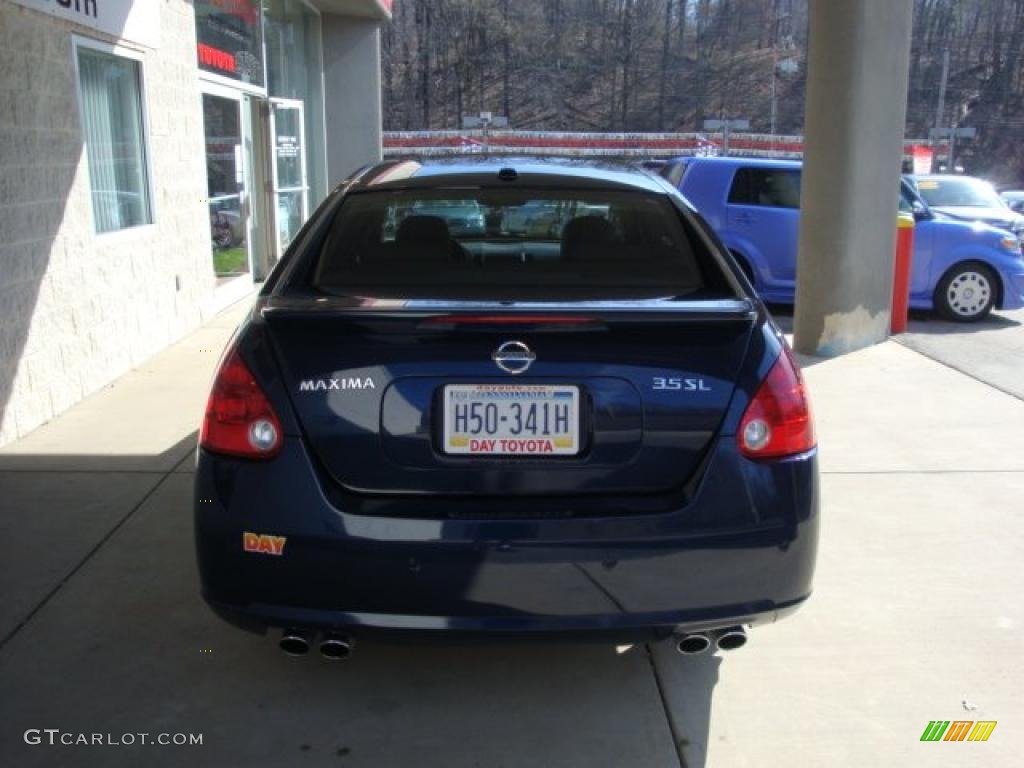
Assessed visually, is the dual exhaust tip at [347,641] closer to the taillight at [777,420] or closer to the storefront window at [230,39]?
the taillight at [777,420]

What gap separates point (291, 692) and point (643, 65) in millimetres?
85968

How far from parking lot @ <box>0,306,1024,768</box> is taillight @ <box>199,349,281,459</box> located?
0.74 m

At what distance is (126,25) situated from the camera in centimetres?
749

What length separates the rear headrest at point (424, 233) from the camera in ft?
11.9

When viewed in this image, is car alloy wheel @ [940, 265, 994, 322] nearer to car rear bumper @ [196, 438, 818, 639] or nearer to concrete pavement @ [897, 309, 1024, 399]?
concrete pavement @ [897, 309, 1024, 399]

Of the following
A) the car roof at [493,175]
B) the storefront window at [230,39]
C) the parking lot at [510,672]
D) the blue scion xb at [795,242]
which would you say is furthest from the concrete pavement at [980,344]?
the storefront window at [230,39]

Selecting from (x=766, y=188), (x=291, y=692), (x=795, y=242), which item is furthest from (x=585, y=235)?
(x=766, y=188)

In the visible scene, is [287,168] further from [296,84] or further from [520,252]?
[520,252]

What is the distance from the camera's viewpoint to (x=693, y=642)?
2.83m

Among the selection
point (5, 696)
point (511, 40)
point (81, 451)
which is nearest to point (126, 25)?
point (81, 451)

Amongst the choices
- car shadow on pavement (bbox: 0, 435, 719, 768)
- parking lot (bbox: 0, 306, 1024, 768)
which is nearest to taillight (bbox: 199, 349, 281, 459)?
car shadow on pavement (bbox: 0, 435, 719, 768)

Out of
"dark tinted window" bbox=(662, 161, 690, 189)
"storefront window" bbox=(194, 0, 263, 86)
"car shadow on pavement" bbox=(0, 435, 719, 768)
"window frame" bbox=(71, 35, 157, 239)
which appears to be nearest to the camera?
"car shadow on pavement" bbox=(0, 435, 719, 768)

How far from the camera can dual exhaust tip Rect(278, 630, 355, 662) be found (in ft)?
9.05

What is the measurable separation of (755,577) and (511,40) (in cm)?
8438
